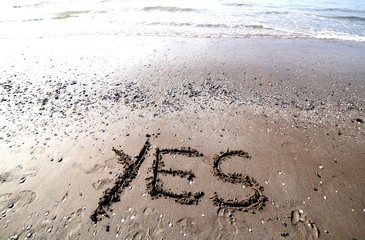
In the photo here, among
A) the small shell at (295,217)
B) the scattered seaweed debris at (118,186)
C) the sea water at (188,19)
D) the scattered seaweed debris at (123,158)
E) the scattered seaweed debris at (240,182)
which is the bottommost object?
→ the small shell at (295,217)

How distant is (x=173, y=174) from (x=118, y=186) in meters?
0.98

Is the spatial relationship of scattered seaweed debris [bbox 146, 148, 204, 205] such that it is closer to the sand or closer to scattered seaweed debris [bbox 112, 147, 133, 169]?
the sand

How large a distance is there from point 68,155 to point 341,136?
5685 mm

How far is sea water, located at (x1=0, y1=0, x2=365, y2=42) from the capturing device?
488 inches

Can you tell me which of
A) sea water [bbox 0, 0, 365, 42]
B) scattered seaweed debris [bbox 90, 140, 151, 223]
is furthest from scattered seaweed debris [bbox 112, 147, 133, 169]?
sea water [bbox 0, 0, 365, 42]

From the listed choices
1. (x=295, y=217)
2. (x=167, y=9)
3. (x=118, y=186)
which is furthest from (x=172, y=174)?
(x=167, y=9)

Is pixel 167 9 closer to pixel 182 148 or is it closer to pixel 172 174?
pixel 182 148

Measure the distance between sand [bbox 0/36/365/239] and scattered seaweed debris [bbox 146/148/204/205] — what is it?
0.02 metres

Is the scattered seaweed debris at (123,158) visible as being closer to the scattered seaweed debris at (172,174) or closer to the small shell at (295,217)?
the scattered seaweed debris at (172,174)

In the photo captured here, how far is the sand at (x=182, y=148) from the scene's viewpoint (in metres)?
3.78

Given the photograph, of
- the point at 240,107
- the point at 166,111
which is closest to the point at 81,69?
the point at 166,111

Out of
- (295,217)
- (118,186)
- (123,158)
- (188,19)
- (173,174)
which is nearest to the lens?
(295,217)

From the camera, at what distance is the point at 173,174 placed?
4.55 m

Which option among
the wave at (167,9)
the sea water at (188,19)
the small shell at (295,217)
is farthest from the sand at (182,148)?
the wave at (167,9)
